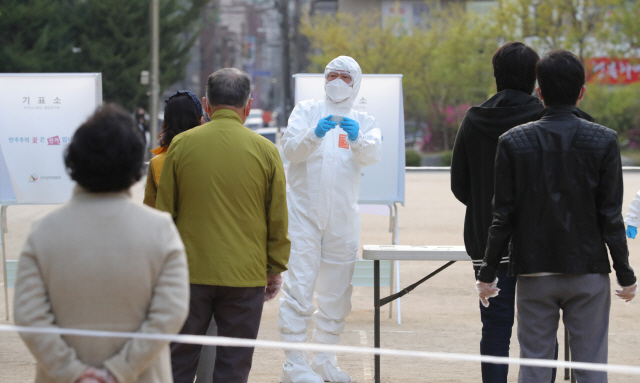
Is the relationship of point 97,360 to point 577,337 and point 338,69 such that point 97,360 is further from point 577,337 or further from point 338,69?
point 338,69

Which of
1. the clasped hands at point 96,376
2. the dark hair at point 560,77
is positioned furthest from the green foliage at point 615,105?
the clasped hands at point 96,376

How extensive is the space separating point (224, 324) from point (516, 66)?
5.52 feet

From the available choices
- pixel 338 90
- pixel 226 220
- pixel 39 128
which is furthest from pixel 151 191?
pixel 39 128

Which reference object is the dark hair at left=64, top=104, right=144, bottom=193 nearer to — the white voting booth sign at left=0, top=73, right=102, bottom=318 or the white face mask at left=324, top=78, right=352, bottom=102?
the white face mask at left=324, top=78, right=352, bottom=102

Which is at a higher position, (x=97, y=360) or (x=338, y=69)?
(x=338, y=69)

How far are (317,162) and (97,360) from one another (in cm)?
234

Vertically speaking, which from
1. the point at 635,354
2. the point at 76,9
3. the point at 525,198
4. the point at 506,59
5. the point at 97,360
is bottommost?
the point at 635,354

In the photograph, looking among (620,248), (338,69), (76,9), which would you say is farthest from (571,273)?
(76,9)

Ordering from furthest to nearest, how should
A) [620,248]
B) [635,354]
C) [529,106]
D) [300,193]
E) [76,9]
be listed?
[76,9]
[635,354]
[300,193]
[529,106]
[620,248]

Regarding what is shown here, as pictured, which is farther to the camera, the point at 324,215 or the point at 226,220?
the point at 324,215

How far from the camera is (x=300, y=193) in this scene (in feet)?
13.6

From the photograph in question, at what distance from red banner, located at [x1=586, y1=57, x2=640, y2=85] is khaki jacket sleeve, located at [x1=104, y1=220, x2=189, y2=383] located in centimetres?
2542

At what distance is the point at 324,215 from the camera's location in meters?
4.09

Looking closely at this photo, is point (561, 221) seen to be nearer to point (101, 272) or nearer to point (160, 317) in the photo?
point (160, 317)
